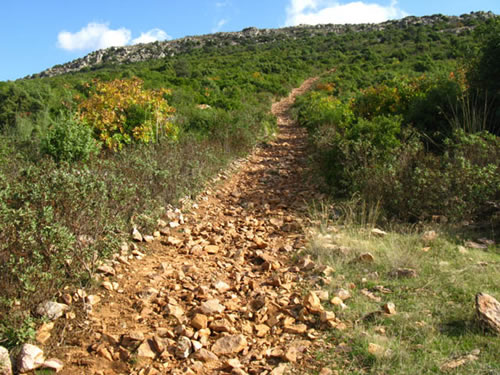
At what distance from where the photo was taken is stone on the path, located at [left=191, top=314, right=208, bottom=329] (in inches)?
108

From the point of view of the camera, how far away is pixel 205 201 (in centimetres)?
596

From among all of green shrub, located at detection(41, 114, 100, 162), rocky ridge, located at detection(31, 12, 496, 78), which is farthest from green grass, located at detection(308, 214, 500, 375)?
rocky ridge, located at detection(31, 12, 496, 78)

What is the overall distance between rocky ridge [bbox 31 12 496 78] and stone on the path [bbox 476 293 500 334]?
5203cm

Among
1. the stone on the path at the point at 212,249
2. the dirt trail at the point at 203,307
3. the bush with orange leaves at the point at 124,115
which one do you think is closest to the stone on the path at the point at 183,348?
the dirt trail at the point at 203,307

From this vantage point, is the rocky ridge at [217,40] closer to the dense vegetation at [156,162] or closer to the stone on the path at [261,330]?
the dense vegetation at [156,162]

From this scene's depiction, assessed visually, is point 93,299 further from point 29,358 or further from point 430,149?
point 430,149

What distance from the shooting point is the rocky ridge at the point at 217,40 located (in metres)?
51.3

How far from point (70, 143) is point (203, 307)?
4057mm

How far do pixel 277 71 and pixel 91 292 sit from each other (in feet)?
94.8

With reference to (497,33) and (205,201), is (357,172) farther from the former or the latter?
(497,33)

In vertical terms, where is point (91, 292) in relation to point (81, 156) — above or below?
below

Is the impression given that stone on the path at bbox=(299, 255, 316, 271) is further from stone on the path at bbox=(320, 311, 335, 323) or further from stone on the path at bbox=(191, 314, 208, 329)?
stone on the path at bbox=(191, 314, 208, 329)

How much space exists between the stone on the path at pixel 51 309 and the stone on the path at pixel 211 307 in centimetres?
96

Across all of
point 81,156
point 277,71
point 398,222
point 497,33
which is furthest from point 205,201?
point 277,71
